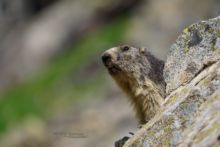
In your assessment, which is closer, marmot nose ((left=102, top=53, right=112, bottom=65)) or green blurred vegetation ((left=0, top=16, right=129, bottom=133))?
marmot nose ((left=102, top=53, right=112, bottom=65))

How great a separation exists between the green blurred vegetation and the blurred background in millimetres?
47

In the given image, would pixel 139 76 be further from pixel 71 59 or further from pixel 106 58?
pixel 71 59

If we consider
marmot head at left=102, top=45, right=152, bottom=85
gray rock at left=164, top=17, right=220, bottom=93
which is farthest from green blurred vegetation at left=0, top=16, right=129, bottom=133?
gray rock at left=164, top=17, right=220, bottom=93

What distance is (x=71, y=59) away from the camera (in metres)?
39.5

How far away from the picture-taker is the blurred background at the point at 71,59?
30.4m

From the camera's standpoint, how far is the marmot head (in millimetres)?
14859

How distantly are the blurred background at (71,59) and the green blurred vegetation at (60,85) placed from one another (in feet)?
0.15

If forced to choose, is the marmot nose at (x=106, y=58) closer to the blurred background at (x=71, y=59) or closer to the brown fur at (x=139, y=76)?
the brown fur at (x=139, y=76)

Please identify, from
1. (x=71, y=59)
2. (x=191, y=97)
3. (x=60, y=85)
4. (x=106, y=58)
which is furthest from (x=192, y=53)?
(x=71, y=59)

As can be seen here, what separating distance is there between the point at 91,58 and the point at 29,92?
3.31 metres

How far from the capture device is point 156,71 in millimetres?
14820

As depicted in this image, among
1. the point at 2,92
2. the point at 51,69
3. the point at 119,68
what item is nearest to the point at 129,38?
the point at 51,69

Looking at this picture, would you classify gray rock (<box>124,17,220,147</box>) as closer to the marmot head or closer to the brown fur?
the brown fur

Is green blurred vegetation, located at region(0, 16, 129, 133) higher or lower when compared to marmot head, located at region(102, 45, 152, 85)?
higher
